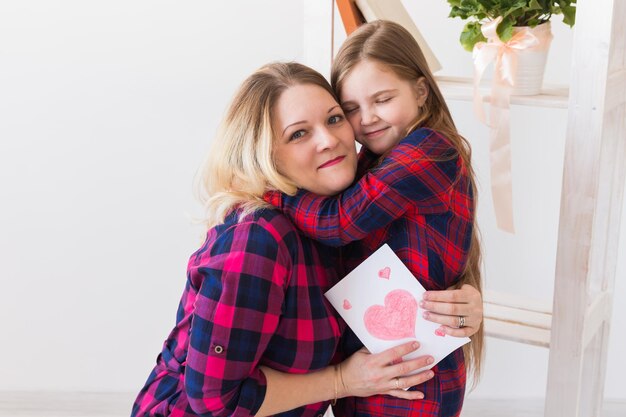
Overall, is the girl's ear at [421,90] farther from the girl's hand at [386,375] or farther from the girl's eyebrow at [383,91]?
the girl's hand at [386,375]

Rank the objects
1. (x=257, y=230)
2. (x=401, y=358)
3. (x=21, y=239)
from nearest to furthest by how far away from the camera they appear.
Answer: (x=257, y=230) < (x=401, y=358) < (x=21, y=239)

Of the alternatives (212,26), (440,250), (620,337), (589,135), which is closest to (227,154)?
(440,250)

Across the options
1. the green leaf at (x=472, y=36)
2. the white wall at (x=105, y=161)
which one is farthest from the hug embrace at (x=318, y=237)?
the white wall at (x=105, y=161)

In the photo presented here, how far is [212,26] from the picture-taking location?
258 centimetres

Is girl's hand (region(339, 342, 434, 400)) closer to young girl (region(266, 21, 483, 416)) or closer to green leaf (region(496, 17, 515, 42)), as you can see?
young girl (region(266, 21, 483, 416))

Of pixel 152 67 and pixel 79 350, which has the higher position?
pixel 152 67

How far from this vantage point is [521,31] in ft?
6.07

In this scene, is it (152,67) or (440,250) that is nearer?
(440,250)

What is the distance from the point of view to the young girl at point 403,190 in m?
1.53

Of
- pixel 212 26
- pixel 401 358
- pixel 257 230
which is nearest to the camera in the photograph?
pixel 257 230

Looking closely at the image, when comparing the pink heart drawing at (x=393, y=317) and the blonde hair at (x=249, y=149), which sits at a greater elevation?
the blonde hair at (x=249, y=149)

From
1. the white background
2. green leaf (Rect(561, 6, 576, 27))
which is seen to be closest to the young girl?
green leaf (Rect(561, 6, 576, 27))

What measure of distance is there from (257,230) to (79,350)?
5.37ft

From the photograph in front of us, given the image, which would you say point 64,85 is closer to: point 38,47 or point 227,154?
point 38,47
